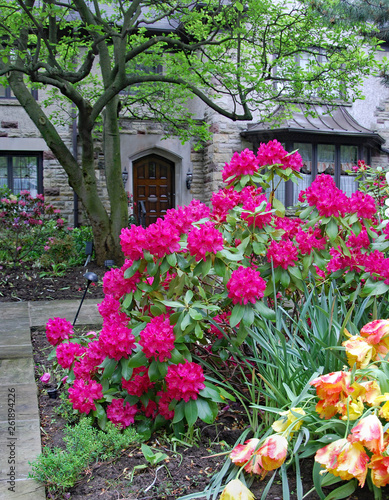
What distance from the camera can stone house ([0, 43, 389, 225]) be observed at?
10.6m

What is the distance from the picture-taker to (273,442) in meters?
1.38

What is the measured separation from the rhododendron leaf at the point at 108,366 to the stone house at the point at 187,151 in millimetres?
8768

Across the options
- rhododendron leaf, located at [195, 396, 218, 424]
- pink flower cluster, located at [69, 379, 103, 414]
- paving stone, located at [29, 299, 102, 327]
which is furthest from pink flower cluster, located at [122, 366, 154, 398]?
paving stone, located at [29, 299, 102, 327]

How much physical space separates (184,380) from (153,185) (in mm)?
10117

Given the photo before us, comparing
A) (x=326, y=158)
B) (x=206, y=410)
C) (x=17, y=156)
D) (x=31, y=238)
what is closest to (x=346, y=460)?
(x=206, y=410)

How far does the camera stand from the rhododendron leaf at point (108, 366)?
2021 millimetres

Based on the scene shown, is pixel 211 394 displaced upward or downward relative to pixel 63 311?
upward

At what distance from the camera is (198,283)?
2.10 meters

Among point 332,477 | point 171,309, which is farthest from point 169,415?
point 332,477

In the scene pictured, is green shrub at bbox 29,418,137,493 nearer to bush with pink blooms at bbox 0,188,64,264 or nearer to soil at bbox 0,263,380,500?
soil at bbox 0,263,380,500

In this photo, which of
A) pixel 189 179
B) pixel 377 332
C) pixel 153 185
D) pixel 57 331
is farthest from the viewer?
pixel 153 185

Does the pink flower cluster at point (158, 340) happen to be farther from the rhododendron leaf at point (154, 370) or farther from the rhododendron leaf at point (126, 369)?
the rhododendron leaf at point (126, 369)

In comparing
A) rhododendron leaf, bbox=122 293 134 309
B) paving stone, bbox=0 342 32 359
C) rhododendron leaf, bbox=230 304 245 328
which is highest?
rhododendron leaf, bbox=122 293 134 309

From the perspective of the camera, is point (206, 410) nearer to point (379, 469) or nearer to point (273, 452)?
point (273, 452)
